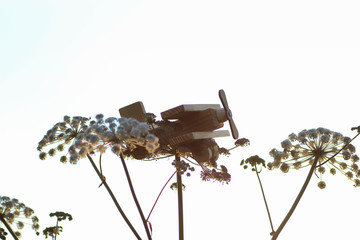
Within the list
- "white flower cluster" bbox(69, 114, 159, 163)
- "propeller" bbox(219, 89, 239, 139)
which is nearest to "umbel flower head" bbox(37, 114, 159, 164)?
"white flower cluster" bbox(69, 114, 159, 163)

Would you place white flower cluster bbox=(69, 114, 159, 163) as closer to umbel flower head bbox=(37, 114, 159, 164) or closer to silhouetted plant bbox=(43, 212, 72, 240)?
umbel flower head bbox=(37, 114, 159, 164)

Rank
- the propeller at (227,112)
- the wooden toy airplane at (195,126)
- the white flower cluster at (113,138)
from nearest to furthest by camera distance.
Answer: the white flower cluster at (113,138) → the wooden toy airplane at (195,126) → the propeller at (227,112)

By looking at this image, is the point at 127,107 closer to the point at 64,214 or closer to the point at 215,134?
the point at 215,134

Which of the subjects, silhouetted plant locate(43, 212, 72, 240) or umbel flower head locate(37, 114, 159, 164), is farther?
silhouetted plant locate(43, 212, 72, 240)

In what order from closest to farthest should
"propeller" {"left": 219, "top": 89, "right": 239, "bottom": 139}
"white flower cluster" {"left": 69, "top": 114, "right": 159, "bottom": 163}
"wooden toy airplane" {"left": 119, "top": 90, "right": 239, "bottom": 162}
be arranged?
"white flower cluster" {"left": 69, "top": 114, "right": 159, "bottom": 163}, "wooden toy airplane" {"left": 119, "top": 90, "right": 239, "bottom": 162}, "propeller" {"left": 219, "top": 89, "right": 239, "bottom": 139}

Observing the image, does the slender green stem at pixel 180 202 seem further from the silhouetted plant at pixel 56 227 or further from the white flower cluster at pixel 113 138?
the silhouetted plant at pixel 56 227

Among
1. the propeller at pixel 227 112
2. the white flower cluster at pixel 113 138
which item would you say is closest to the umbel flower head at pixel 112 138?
the white flower cluster at pixel 113 138

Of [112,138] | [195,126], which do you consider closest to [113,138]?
[112,138]
